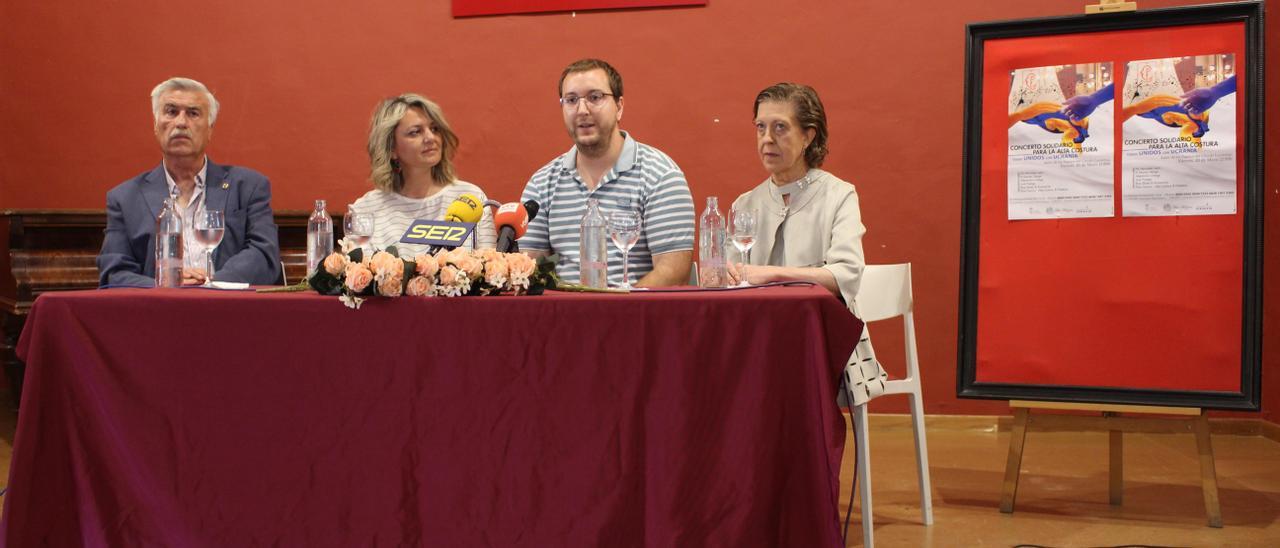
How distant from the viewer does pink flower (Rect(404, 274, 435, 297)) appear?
2.25 meters

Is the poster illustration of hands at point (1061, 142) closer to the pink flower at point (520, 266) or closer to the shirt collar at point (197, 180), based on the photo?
the pink flower at point (520, 266)

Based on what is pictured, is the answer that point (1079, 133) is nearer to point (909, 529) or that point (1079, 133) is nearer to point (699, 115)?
point (909, 529)

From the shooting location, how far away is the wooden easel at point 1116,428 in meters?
3.06

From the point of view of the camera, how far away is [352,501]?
230cm

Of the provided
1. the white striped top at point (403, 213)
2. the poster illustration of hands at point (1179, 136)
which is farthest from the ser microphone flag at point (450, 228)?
the poster illustration of hands at point (1179, 136)

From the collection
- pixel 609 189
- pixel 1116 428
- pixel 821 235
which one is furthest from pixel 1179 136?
pixel 609 189

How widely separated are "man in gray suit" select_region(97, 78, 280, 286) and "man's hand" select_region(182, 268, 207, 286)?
37 centimetres

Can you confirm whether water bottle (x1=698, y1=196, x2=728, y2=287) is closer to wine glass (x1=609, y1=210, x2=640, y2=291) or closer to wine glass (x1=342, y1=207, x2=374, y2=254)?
wine glass (x1=609, y1=210, x2=640, y2=291)

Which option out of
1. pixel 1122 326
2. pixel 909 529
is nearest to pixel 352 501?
pixel 909 529

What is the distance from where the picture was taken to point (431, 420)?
2.28 m

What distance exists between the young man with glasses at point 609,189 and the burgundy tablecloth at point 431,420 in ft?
2.56

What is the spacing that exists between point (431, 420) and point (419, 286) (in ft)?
0.96

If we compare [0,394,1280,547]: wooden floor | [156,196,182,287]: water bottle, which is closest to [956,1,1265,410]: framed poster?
[0,394,1280,547]: wooden floor

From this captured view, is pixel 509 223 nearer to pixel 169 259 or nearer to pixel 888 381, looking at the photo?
pixel 169 259
